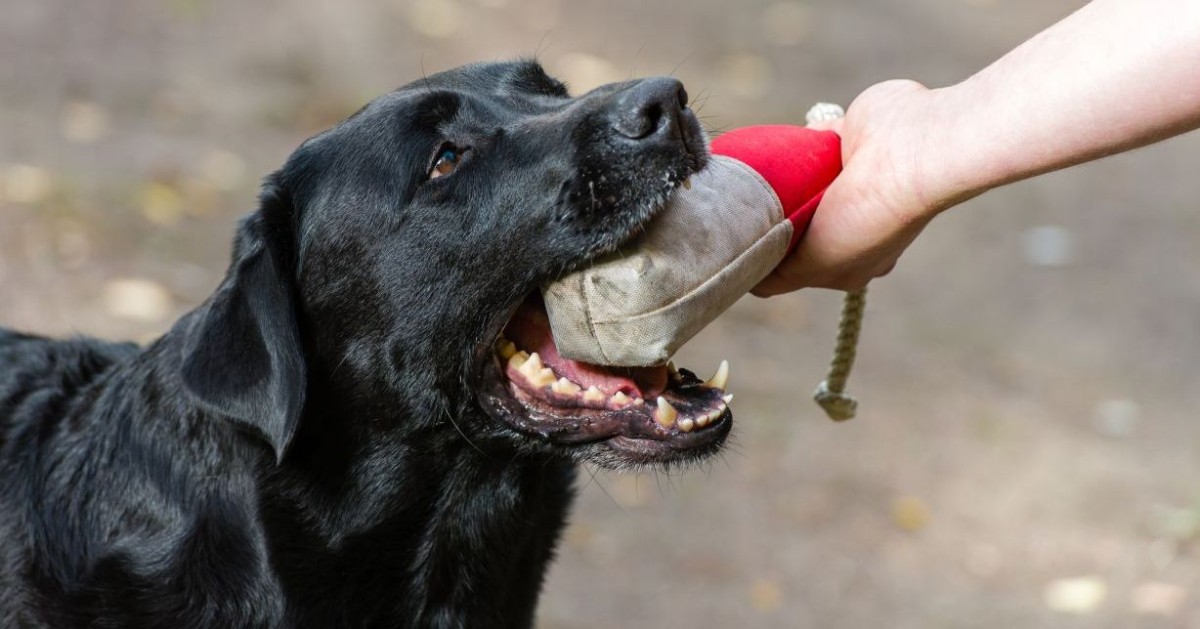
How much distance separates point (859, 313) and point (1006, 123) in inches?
30.1

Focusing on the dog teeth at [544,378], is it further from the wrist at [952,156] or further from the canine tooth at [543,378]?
the wrist at [952,156]

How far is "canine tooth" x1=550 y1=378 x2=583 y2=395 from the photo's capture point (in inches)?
119

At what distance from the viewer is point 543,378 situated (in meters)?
3.07

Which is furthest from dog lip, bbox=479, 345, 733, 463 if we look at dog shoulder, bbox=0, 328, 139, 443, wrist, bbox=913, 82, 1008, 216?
dog shoulder, bbox=0, 328, 139, 443

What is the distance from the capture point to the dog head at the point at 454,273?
290 centimetres

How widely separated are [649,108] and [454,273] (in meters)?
0.59

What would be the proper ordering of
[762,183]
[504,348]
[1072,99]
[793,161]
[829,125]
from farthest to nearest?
[829,125], [504,348], [793,161], [762,183], [1072,99]

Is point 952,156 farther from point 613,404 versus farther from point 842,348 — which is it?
point 613,404

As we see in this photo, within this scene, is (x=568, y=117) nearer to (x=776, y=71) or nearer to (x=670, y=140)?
(x=670, y=140)

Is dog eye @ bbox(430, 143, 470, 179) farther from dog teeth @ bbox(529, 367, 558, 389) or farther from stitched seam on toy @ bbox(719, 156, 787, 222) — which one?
stitched seam on toy @ bbox(719, 156, 787, 222)

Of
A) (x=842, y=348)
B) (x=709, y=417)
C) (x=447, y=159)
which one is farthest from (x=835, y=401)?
(x=447, y=159)

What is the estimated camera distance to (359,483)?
3.15 meters

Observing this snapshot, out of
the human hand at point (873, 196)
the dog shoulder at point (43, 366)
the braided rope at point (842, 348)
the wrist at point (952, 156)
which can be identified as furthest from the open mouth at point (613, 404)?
the dog shoulder at point (43, 366)

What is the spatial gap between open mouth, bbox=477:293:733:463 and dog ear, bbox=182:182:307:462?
48cm
